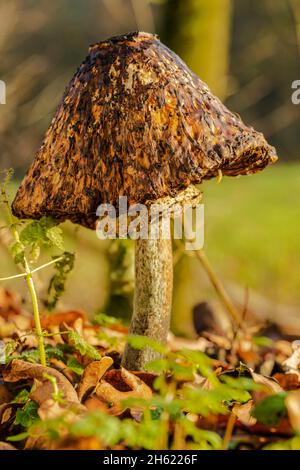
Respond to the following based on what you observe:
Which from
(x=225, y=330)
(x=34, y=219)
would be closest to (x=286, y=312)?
(x=225, y=330)

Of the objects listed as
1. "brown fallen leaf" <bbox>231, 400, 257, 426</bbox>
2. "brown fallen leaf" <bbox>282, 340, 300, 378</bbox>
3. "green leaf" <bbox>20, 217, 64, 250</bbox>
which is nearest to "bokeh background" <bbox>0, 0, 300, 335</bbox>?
"brown fallen leaf" <bbox>282, 340, 300, 378</bbox>

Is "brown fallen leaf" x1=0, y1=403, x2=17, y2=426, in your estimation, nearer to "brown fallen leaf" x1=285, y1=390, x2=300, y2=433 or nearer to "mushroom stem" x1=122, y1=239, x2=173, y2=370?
"mushroom stem" x1=122, y1=239, x2=173, y2=370

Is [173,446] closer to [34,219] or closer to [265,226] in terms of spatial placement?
[34,219]

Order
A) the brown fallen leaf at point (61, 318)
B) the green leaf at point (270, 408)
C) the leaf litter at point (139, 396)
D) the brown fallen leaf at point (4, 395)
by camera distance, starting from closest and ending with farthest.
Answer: the leaf litter at point (139, 396) < the green leaf at point (270, 408) < the brown fallen leaf at point (4, 395) < the brown fallen leaf at point (61, 318)

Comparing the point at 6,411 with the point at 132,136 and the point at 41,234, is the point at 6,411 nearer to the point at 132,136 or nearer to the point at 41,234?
the point at 41,234

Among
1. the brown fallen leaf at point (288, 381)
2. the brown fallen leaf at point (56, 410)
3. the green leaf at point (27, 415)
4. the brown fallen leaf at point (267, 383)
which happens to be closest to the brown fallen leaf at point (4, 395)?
the green leaf at point (27, 415)

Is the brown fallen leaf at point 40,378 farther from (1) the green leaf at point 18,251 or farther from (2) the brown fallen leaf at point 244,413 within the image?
(2) the brown fallen leaf at point 244,413
